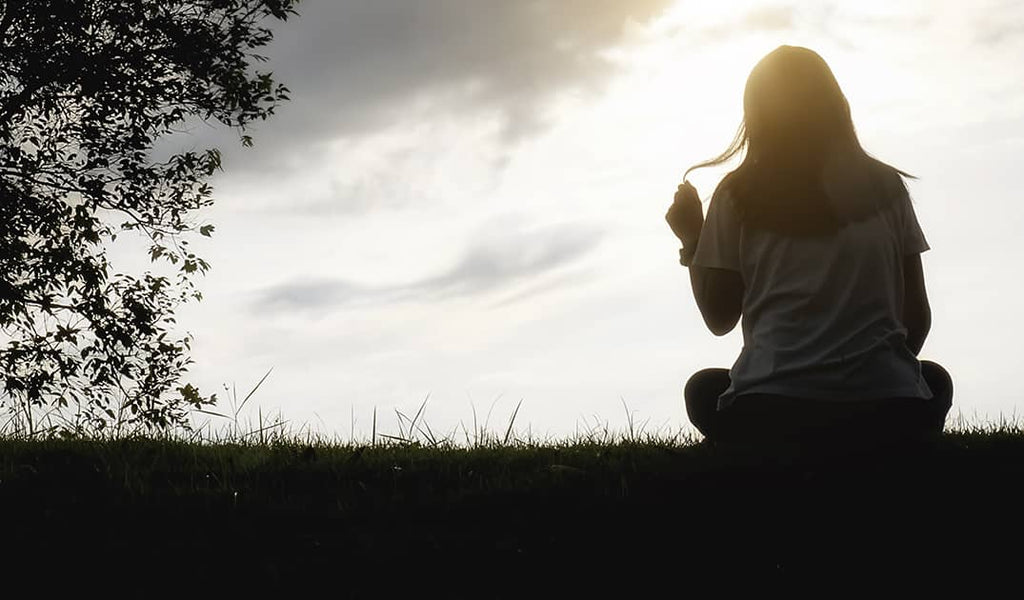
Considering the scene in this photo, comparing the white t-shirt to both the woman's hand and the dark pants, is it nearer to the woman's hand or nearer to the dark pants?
the dark pants

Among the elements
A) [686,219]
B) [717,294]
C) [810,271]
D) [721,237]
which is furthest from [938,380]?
[686,219]

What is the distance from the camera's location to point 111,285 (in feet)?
45.3

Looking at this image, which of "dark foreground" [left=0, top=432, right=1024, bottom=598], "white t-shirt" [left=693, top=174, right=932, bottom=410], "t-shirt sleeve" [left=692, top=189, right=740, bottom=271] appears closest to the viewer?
"dark foreground" [left=0, top=432, right=1024, bottom=598]

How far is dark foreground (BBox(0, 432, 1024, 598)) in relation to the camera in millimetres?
3734

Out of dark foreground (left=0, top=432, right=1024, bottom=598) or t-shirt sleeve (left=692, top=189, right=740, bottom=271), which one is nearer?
dark foreground (left=0, top=432, right=1024, bottom=598)

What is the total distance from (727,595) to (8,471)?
4005mm

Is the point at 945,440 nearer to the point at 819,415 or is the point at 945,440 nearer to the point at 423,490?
the point at 819,415

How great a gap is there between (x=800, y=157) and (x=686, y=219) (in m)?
0.70

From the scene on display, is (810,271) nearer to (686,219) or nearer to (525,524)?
(686,219)

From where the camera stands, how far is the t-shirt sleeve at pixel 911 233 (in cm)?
454

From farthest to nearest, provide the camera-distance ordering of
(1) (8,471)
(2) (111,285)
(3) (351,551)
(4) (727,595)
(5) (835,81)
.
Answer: (2) (111,285) < (1) (8,471) < (5) (835,81) < (3) (351,551) < (4) (727,595)

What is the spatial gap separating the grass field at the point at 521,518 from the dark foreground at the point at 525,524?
0.01m

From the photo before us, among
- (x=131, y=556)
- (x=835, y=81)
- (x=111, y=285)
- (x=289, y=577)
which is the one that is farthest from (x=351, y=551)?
(x=111, y=285)

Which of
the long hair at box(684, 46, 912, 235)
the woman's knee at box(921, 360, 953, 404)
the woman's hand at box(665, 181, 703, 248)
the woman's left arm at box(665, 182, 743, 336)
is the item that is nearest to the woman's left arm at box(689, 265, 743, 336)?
the woman's left arm at box(665, 182, 743, 336)
